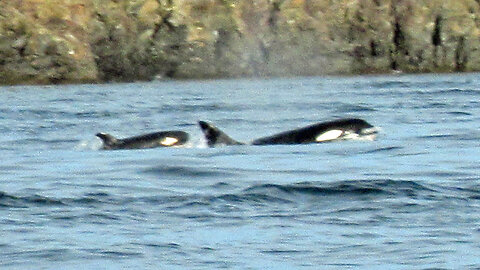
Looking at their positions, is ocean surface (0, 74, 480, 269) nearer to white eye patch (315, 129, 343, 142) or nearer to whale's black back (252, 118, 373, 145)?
white eye patch (315, 129, 343, 142)

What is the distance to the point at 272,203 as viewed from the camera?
35.6ft

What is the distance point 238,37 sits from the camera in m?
64.8

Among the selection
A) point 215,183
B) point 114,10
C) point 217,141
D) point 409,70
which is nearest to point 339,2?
point 409,70

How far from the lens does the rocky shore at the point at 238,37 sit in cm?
6228

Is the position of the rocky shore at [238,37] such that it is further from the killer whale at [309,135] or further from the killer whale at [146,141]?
the killer whale at [309,135]

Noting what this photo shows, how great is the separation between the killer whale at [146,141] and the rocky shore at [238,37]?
138ft

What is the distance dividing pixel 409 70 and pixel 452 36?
269 cm

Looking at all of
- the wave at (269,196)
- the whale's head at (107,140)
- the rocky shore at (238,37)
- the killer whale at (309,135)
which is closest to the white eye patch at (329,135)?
the killer whale at (309,135)

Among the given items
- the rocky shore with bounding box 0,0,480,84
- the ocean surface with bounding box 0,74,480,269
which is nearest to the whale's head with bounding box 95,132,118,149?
the ocean surface with bounding box 0,74,480,269

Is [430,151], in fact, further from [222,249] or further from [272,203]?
[222,249]

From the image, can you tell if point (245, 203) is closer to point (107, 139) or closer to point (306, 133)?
point (306, 133)

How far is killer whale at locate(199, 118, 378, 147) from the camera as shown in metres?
17.3

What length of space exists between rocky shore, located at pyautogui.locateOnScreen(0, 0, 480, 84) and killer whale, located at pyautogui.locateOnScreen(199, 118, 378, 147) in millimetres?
42838

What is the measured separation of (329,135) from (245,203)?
659cm
